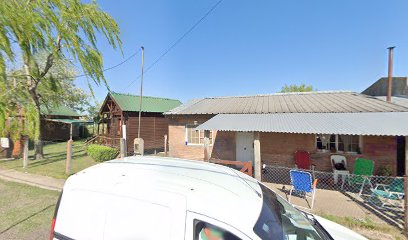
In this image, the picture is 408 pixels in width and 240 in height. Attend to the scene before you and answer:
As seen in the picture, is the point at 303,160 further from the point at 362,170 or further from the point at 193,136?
the point at 193,136

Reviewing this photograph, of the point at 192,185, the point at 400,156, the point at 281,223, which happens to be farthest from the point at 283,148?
the point at 192,185

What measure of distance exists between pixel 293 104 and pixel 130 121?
12628 mm

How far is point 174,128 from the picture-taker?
1561cm

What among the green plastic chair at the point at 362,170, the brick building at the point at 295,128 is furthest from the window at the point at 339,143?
the green plastic chair at the point at 362,170

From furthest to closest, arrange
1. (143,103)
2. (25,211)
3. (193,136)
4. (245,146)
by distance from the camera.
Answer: (143,103) < (193,136) < (245,146) < (25,211)

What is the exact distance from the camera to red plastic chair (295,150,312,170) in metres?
10.4

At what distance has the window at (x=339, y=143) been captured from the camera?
34.5 ft

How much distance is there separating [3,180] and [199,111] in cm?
917

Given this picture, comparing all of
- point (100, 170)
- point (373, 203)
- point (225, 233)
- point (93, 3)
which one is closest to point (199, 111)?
point (93, 3)

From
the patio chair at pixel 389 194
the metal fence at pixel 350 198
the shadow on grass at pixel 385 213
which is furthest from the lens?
the patio chair at pixel 389 194

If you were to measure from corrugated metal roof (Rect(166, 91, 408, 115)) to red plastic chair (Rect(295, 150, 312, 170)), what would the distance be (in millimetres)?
2063

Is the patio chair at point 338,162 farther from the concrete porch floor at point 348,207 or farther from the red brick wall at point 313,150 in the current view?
the concrete porch floor at point 348,207

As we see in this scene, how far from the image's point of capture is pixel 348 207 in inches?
278

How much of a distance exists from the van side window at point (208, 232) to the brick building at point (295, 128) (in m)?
5.95
